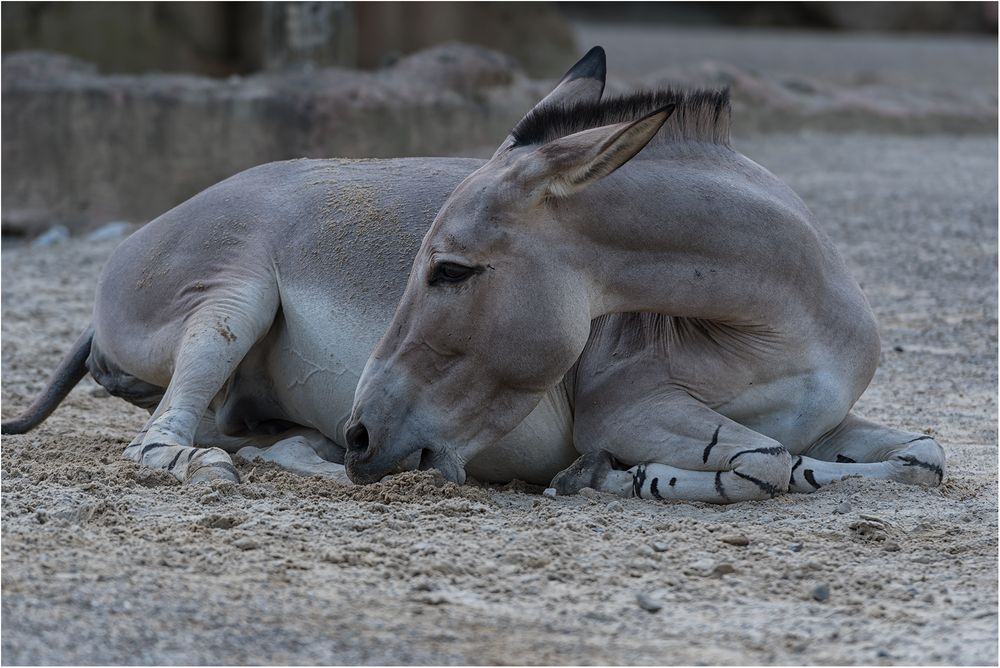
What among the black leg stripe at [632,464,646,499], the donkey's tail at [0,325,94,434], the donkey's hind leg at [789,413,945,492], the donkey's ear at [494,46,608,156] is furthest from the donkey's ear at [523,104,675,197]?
the donkey's tail at [0,325,94,434]

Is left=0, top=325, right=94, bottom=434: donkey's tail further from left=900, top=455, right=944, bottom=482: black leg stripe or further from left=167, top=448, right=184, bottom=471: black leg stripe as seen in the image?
left=900, top=455, right=944, bottom=482: black leg stripe

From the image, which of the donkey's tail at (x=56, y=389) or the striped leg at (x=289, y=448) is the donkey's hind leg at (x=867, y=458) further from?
the donkey's tail at (x=56, y=389)

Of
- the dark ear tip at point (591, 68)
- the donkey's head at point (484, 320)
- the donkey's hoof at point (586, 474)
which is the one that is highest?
the dark ear tip at point (591, 68)

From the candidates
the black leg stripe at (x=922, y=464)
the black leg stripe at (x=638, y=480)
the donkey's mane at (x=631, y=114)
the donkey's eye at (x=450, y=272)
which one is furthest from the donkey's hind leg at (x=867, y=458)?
the donkey's eye at (x=450, y=272)

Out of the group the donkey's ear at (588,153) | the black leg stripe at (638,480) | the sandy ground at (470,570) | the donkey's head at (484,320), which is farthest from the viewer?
the black leg stripe at (638,480)

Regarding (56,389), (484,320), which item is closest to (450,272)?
(484,320)

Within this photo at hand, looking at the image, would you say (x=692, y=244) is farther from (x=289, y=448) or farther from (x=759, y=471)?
(x=289, y=448)

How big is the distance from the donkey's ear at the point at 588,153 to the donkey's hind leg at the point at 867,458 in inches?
42.8

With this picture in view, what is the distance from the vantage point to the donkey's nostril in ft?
12.3

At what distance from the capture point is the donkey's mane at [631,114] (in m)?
3.86

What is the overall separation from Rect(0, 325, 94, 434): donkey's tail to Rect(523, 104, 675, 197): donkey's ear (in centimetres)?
224

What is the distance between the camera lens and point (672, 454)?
392 cm

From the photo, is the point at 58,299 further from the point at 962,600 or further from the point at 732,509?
the point at 962,600

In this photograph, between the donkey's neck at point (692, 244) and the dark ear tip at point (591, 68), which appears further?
the dark ear tip at point (591, 68)
